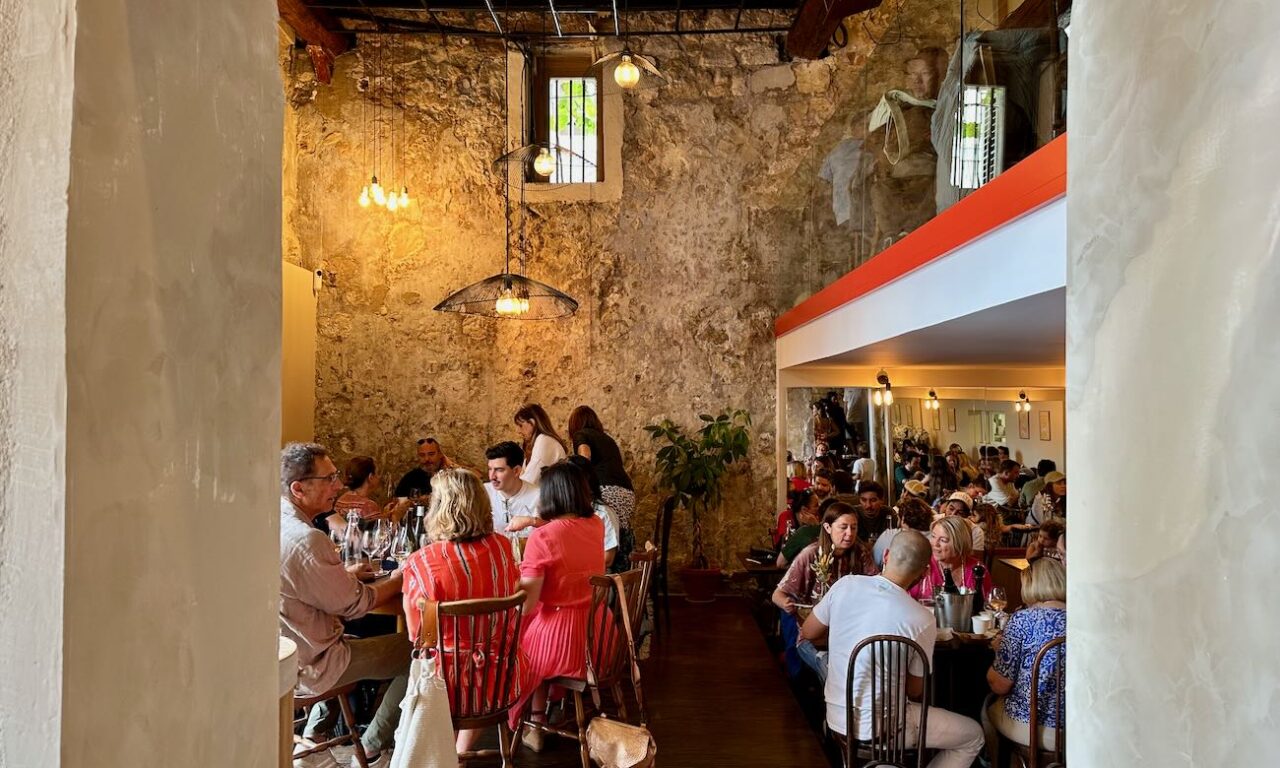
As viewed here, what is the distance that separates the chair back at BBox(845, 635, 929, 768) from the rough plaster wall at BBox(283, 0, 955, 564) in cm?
471

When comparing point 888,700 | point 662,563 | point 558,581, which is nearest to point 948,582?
point 888,700

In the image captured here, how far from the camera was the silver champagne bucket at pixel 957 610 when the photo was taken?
13.1 ft

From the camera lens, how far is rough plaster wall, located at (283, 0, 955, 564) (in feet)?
26.0

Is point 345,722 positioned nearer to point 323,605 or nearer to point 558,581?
point 323,605

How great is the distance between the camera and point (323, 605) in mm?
3119

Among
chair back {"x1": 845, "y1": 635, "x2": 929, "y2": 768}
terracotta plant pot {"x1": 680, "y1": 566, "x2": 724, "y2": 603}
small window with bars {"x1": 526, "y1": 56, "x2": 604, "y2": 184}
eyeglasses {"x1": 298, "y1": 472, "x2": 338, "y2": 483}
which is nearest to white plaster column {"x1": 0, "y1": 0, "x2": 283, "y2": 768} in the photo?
eyeglasses {"x1": 298, "y1": 472, "x2": 338, "y2": 483}

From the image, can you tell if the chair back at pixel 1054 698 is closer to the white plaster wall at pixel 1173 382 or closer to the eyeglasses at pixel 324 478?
the white plaster wall at pixel 1173 382

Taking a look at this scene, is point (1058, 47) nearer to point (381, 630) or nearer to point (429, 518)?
point (429, 518)

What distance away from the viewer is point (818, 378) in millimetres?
7641

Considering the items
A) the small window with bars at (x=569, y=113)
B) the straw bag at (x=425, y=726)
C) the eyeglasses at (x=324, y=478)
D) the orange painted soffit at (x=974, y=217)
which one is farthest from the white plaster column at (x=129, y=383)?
the small window with bars at (x=569, y=113)

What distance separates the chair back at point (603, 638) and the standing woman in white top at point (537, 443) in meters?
1.90

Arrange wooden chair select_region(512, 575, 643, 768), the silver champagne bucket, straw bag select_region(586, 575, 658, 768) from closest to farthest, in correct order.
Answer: straw bag select_region(586, 575, 658, 768) → wooden chair select_region(512, 575, 643, 768) → the silver champagne bucket

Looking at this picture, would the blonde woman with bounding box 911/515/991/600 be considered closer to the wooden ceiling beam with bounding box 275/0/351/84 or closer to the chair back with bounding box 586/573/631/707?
the chair back with bounding box 586/573/631/707

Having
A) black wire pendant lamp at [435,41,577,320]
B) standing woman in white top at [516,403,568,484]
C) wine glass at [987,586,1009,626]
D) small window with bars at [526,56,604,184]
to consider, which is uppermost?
small window with bars at [526,56,604,184]
